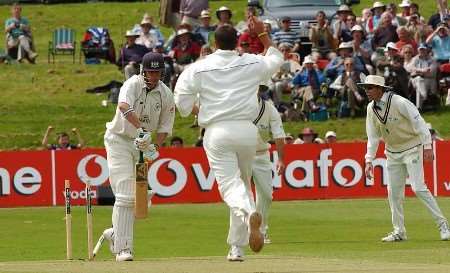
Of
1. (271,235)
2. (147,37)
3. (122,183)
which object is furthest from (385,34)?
(122,183)

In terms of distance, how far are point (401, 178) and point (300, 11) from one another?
53.5ft

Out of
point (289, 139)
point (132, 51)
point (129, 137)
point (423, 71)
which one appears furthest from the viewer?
point (132, 51)

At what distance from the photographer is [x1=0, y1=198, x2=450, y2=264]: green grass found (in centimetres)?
1761

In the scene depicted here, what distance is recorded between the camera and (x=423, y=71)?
32.2 m

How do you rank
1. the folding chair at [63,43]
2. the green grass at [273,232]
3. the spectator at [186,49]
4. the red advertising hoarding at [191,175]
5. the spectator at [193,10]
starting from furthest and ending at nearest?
the folding chair at [63,43] < the spectator at [193,10] < the spectator at [186,49] < the red advertising hoarding at [191,175] < the green grass at [273,232]

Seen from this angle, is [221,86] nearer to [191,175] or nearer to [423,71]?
[191,175]

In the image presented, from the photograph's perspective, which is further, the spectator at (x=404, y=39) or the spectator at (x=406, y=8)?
the spectator at (x=406, y=8)

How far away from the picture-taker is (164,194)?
28.5 metres

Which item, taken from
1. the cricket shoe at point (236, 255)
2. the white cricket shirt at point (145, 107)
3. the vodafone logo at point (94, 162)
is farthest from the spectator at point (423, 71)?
the cricket shoe at point (236, 255)

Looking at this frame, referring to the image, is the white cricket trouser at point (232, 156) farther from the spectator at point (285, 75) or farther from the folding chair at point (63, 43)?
the folding chair at point (63, 43)

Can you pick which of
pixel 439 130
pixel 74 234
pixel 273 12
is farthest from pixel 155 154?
pixel 273 12

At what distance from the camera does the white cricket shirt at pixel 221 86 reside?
573 inches

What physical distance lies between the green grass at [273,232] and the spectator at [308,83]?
5168mm

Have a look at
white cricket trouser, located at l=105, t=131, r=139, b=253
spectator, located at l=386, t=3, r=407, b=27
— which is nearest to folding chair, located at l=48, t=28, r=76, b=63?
spectator, located at l=386, t=3, r=407, b=27
